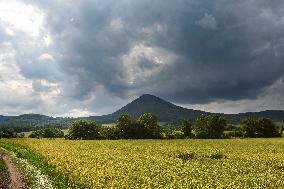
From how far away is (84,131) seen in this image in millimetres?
174000

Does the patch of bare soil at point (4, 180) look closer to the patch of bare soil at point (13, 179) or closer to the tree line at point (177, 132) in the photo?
the patch of bare soil at point (13, 179)

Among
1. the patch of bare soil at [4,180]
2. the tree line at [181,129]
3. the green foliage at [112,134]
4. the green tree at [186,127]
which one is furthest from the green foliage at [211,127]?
the patch of bare soil at [4,180]

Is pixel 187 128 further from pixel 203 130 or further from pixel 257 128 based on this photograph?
pixel 257 128

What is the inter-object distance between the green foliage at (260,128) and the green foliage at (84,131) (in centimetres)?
6686

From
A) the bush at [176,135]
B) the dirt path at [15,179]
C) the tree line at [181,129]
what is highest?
the tree line at [181,129]

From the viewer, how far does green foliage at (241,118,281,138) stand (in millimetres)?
167625

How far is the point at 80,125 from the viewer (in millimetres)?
175250

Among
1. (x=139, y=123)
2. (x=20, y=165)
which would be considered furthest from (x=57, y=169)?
(x=139, y=123)

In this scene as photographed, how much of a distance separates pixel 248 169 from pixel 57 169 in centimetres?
2499

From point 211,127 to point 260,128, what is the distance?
22.2 metres

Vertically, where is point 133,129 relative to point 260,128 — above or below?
below

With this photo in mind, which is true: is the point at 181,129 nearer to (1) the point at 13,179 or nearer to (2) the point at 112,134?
(2) the point at 112,134

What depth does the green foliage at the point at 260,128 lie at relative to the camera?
16762cm

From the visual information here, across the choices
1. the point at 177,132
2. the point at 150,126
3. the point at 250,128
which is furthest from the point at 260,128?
the point at 150,126
